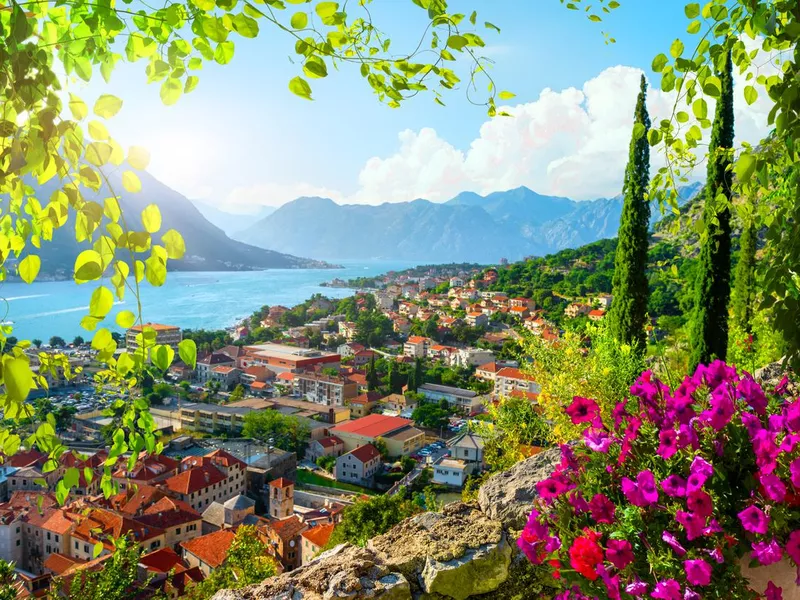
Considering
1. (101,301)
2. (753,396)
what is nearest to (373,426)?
(753,396)

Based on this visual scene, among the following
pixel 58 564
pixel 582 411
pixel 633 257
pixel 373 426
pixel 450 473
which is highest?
pixel 633 257

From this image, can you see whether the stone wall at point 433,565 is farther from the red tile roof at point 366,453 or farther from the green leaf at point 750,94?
the red tile roof at point 366,453

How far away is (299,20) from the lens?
783 millimetres

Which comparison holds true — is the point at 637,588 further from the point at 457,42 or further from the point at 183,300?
the point at 183,300

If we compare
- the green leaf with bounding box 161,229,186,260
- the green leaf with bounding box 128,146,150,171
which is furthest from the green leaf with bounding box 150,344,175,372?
the green leaf with bounding box 128,146,150,171

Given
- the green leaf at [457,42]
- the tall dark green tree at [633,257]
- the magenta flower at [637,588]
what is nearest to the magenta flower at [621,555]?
the magenta flower at [637,588]

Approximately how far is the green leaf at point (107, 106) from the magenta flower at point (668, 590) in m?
1.19

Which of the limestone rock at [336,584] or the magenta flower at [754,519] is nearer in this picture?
the magenta flower at [754,519]

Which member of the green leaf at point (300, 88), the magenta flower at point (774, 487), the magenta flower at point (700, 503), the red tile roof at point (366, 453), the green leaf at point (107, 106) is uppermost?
the green leaf at point (300, 88)

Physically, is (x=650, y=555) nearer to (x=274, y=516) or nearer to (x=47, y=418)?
(x=47, y=418)

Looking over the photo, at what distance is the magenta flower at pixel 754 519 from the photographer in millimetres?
1048

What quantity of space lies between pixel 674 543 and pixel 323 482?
19669mm

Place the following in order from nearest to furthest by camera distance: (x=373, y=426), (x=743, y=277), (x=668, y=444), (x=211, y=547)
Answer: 1. (x=668, y=444)
2. (x=743, y=277)
3. (x=211, y=547)
4. (x=373, y=426)

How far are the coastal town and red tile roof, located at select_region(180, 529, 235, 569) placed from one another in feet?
0.14
